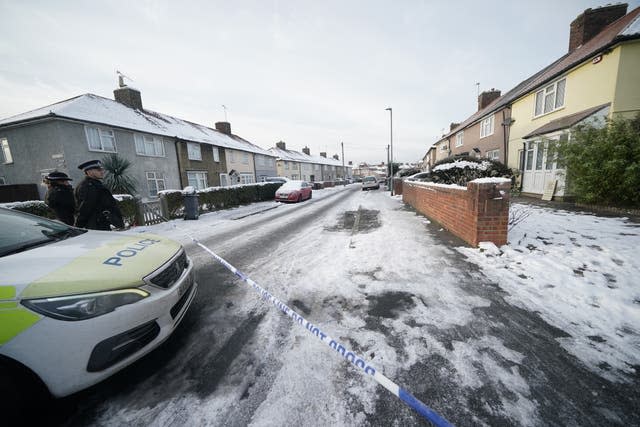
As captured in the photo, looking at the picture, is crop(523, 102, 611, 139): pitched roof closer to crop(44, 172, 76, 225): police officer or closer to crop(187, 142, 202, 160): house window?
crop(44, 172, 76, 225): police officer

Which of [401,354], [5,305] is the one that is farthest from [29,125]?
[401,354]

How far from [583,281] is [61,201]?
8.97 m

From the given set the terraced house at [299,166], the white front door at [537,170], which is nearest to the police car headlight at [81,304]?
the white front door at [537,170]

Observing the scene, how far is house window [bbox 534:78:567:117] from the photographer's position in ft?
34.0

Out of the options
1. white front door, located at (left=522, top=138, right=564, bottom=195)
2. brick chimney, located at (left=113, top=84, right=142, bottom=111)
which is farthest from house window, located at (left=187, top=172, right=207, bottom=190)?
white front door, located at (left=522, top=138, right=564, bottom=195)

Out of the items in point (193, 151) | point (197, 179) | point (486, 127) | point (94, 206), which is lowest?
point (94, 206)

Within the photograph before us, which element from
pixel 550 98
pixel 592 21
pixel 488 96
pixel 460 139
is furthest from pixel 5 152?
pixel 488 96

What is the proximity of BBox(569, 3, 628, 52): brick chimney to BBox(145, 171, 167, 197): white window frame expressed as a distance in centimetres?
2602

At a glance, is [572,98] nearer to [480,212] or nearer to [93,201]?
[480,212]

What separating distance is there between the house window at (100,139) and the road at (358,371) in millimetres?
15576

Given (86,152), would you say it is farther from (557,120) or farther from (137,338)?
(557,120)

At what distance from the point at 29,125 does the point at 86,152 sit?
10.2 ft

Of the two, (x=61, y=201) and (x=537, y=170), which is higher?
(x=537, y=170)

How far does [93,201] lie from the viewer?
13.9 feet
